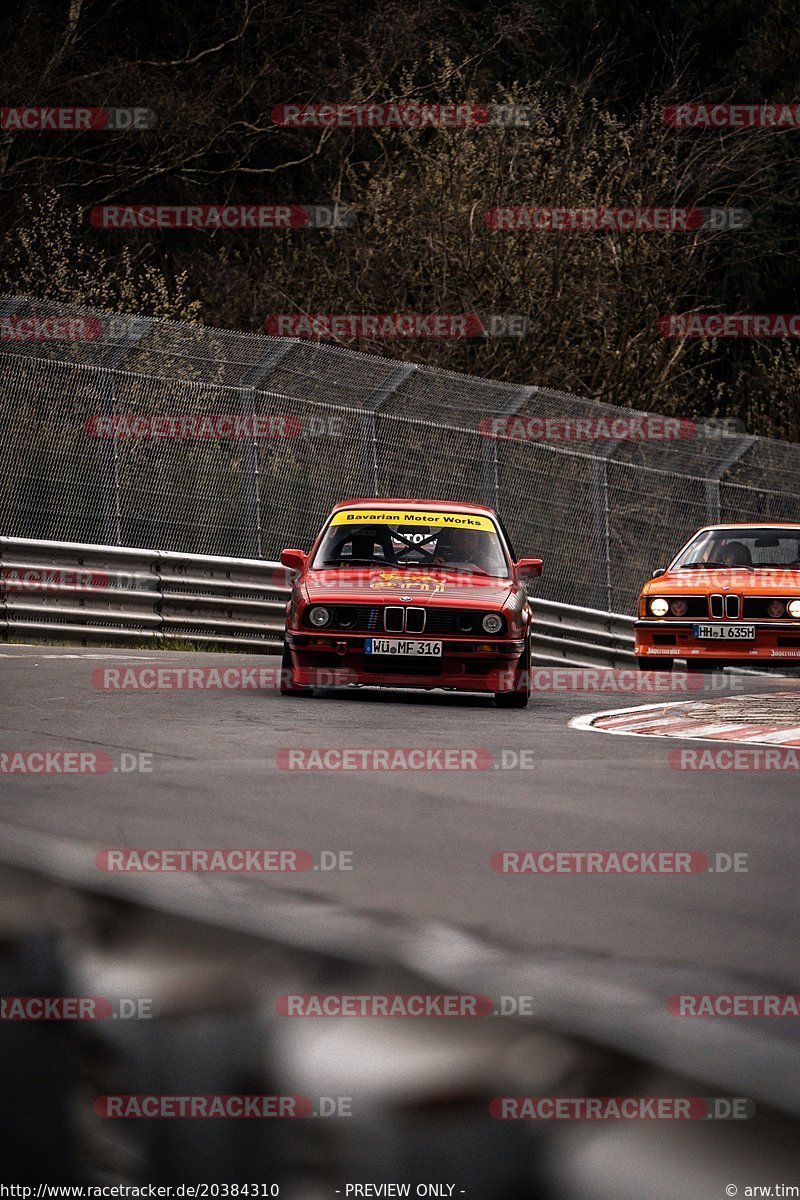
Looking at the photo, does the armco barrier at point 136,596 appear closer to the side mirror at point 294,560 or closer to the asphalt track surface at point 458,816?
the side mirror at point 294,560

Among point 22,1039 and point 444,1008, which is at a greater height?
point 444,1008

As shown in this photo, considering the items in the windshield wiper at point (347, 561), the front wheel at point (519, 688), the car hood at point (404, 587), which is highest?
the windshield wiper at point (347, 561)

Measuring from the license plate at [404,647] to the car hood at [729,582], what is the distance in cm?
473

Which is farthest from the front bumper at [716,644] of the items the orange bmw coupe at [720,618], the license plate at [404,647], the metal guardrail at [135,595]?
the license plate at [404,647]

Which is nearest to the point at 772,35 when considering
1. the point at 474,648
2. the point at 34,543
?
the point at 34,543

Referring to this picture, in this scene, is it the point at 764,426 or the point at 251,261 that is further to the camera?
the point at 764,426

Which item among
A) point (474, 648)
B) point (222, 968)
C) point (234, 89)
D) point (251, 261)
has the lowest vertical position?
point (474, 648)

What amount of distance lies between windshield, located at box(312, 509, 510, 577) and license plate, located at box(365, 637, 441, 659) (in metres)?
1.29

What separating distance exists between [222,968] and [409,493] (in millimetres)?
17748

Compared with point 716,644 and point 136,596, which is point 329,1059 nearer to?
point 716,644

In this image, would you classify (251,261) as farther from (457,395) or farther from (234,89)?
(457,395)

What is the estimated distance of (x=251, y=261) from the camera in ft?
108

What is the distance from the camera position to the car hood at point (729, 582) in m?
16.6

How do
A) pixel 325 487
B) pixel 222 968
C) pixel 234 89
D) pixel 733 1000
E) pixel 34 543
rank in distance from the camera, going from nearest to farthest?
pixel 222 968 → pixel 733 1000 → pixel 34 543 → pixel 325 487 → pixel 234 89
